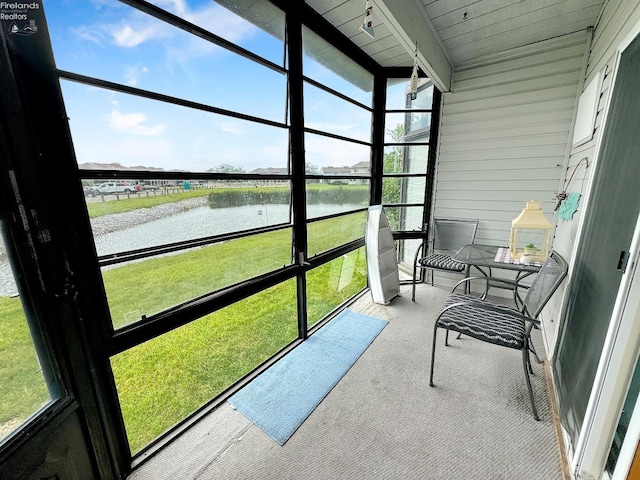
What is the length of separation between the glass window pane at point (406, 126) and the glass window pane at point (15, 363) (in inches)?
124

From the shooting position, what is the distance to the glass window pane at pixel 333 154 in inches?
85.8

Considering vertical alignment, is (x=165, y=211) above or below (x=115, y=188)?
below

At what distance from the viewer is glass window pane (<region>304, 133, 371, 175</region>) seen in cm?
218

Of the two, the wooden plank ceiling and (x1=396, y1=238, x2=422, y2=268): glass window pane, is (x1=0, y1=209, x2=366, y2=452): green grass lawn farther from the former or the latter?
the wooden plank ceiling

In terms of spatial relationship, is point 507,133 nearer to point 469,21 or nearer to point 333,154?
point 469,21

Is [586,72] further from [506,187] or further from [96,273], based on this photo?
[96,273]

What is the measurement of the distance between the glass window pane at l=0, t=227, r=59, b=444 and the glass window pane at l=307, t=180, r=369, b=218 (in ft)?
5.66

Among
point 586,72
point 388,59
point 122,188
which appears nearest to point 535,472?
point 122,188

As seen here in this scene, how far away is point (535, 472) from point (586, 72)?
3123mm

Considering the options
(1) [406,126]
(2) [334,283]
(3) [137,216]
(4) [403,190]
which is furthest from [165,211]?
(1) [406,126]

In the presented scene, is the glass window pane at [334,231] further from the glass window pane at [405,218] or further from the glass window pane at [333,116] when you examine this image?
the glass window pane at [333,116]

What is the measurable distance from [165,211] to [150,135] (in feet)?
1.21

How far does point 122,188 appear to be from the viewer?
114 centimetres

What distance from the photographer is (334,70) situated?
2.36m
